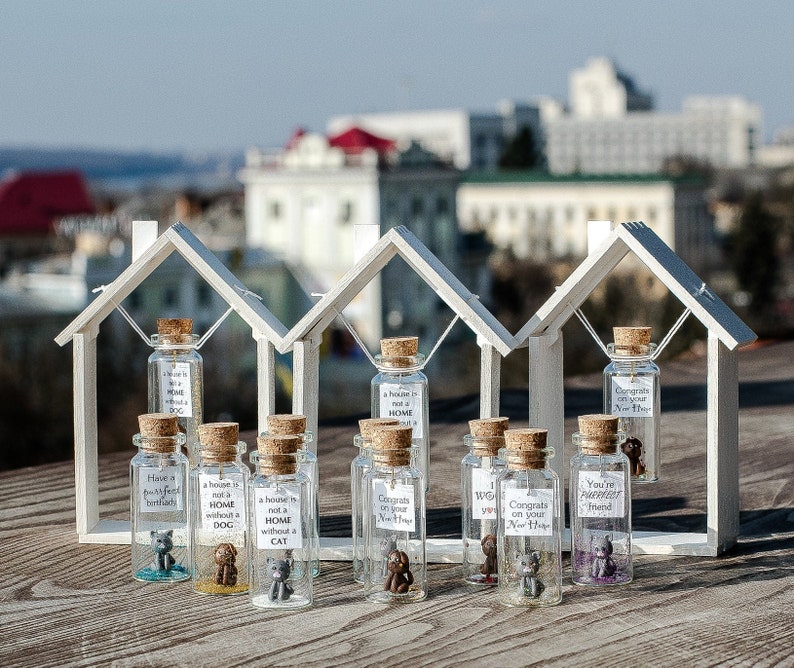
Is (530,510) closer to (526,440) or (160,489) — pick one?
(526,440)

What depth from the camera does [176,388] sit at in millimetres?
2863

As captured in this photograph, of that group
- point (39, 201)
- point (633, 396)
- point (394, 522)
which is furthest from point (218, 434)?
point (39, 201)

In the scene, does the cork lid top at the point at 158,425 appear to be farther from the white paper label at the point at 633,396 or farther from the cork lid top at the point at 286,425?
the white paper label at the point at 633,396

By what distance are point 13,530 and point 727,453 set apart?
1.59 m

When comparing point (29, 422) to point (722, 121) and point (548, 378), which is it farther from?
point (722, 121)

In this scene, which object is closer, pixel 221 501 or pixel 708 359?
pixel 221 501

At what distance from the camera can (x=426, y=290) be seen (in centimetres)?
5469

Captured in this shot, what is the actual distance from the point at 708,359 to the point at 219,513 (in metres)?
0.99

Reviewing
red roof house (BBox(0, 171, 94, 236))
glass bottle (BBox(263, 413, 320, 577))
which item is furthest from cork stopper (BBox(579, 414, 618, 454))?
red roof house (BBox(0, 171, 94, 236))

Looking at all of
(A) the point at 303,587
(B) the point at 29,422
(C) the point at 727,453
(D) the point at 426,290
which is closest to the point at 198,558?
(A) the point at 303,587

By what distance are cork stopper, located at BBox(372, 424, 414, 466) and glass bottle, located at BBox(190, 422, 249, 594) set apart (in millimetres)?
270

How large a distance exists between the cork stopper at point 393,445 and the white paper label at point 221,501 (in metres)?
0.29

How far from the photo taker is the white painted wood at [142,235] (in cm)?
295

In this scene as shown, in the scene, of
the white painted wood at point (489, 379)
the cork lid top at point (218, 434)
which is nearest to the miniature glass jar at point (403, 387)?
the white painted wood at point (489, 379)
